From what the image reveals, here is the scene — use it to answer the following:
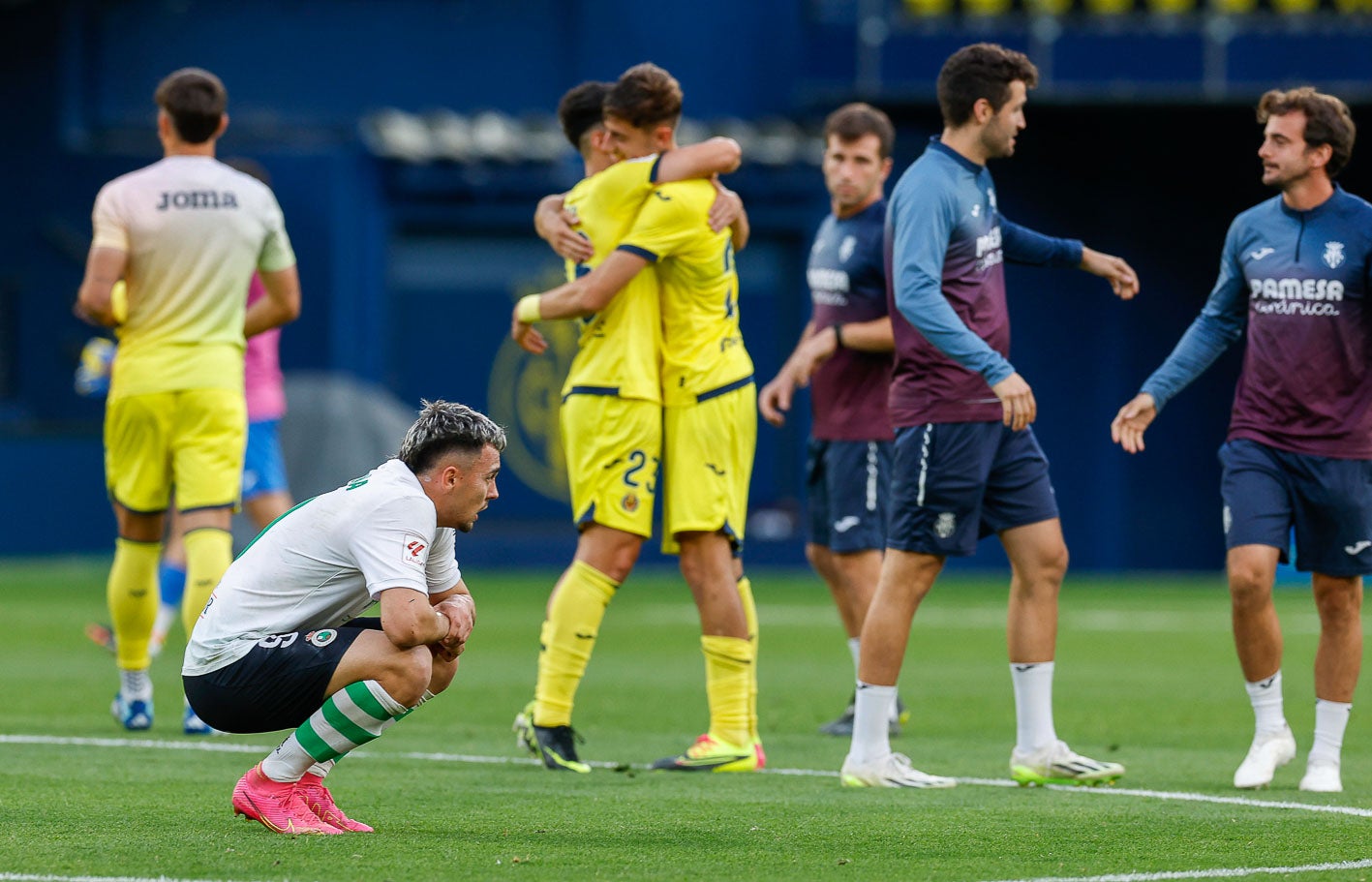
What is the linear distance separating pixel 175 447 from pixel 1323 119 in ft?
13.9

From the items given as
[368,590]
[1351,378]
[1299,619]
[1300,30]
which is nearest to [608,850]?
[368,590]

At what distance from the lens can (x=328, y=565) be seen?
5473 mm

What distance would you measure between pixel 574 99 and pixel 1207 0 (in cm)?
1411

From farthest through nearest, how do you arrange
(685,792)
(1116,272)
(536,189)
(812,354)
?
(536,189)
(812,354)
(1116,272)
(685,792)

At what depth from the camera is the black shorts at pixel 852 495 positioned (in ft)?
27.7

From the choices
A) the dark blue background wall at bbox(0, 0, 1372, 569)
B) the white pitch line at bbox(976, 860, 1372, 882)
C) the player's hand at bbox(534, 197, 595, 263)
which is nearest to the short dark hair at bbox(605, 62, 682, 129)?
the player's hand at bbox(534, 197, 595, 263)

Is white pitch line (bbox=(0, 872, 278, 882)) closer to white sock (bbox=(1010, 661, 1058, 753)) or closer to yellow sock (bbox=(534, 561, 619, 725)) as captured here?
yellow sock (bbox=(534, 561, 619, 725))

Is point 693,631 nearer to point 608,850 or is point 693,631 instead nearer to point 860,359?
point 860,359

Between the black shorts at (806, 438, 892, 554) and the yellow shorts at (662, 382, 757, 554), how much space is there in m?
1.29

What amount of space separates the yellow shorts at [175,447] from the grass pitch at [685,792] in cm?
91

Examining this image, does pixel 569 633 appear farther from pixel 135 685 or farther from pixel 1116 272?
pixel 1116 272

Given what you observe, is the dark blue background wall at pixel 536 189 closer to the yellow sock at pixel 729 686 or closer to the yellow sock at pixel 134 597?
the yellow sock at pixel 134 597

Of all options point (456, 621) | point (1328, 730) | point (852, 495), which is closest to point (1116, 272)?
point (1328, 730)

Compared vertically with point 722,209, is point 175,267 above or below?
below
